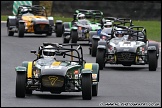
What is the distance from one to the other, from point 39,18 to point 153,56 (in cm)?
1567

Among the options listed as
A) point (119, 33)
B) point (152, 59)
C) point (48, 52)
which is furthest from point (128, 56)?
point (48, 52)

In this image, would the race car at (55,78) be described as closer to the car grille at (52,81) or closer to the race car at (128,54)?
the car grille at (52,81)

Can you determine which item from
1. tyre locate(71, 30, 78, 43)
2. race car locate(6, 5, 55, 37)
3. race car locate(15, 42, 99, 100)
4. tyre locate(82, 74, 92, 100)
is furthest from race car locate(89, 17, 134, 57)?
tyre locate(82, 74, 92, 100)

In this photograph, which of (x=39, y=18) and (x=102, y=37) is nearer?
(x=102, y=37)

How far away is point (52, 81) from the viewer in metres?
14.5

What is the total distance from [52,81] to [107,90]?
9.36 ft

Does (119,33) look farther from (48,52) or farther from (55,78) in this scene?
(55,78)

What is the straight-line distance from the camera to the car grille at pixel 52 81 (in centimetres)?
1447

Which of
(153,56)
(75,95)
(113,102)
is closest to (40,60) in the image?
(75,95)

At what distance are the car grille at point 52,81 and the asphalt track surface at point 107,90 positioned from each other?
0.88 ft

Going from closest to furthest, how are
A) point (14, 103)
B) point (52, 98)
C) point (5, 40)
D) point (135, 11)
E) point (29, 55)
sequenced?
point (14, 103), point (52, 98), point (29, 55), point (5, 40), point (135, 11)

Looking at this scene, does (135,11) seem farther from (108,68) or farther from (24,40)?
(108,68)

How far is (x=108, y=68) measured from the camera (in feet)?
77.5

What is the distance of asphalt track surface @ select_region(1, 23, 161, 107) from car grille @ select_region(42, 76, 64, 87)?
269 millimetres
